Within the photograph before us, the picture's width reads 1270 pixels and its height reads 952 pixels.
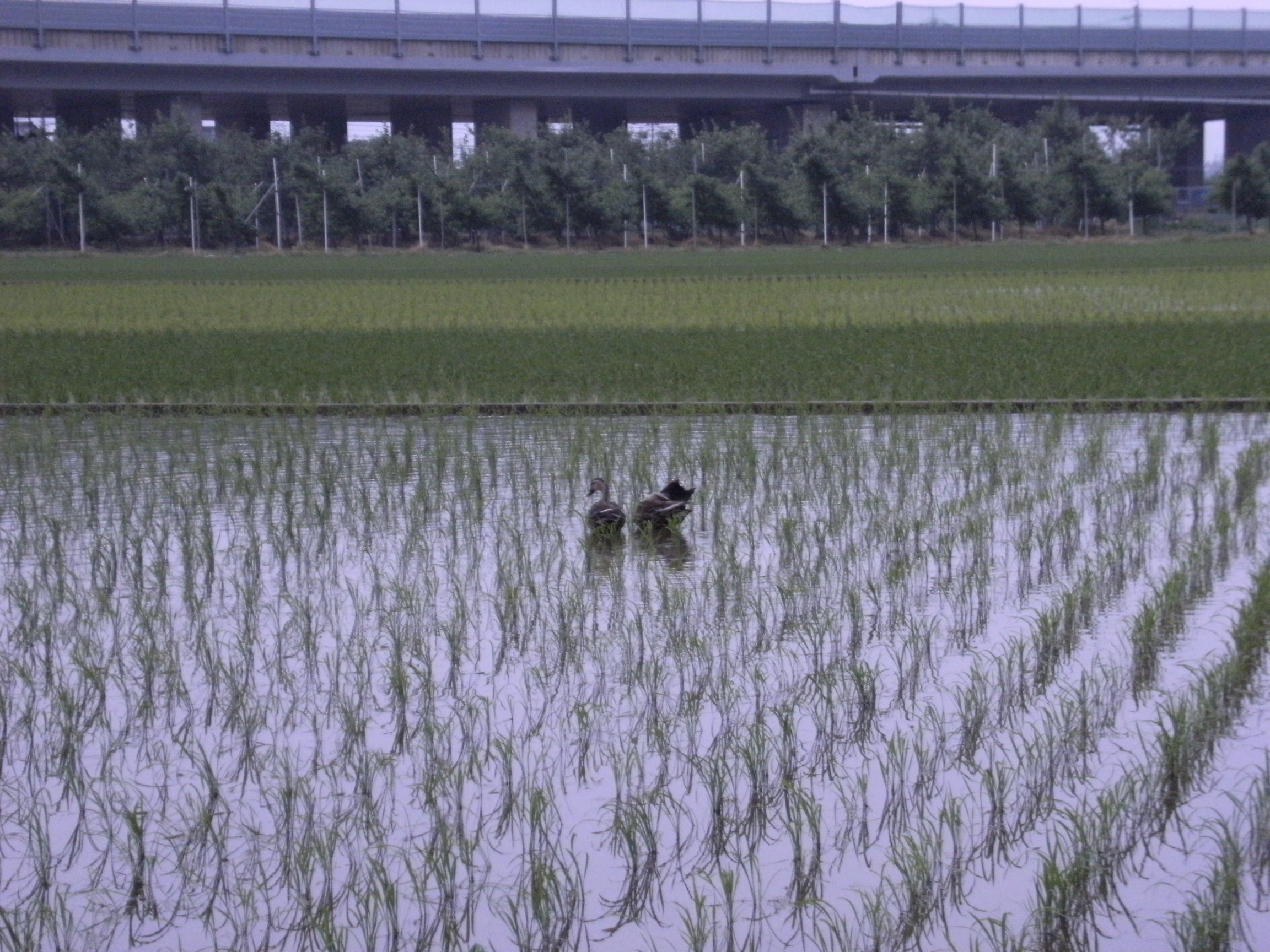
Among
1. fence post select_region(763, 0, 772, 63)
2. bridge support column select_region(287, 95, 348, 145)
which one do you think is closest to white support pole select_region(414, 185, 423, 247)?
bridge support column select_region(287, 95, 348, 145)

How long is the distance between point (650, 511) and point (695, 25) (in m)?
46.3

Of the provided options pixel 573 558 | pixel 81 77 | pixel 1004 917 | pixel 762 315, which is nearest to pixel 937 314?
pixel 762 315

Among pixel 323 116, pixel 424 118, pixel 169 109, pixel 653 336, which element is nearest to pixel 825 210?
pixel 424 118

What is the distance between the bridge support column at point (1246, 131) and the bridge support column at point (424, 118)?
26.0 m

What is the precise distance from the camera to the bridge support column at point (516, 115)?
5162 centimetres

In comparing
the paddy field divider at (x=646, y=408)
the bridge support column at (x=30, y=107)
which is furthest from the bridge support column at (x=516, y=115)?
the paddy field divider at (x=646, y=408)

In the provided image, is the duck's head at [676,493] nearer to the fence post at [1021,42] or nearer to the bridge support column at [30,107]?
the bridge support column at [30,107]

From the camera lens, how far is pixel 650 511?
685cm

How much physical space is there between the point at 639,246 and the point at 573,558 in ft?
128

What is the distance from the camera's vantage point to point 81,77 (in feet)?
157

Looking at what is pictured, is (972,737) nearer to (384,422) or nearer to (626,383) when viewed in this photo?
(384,422)

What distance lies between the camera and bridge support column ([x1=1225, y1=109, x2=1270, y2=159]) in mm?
57250

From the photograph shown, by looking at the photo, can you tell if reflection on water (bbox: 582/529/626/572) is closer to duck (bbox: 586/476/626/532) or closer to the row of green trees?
duck (bbox: 586/476/626/532)

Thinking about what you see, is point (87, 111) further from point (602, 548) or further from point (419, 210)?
point (602, 548)
